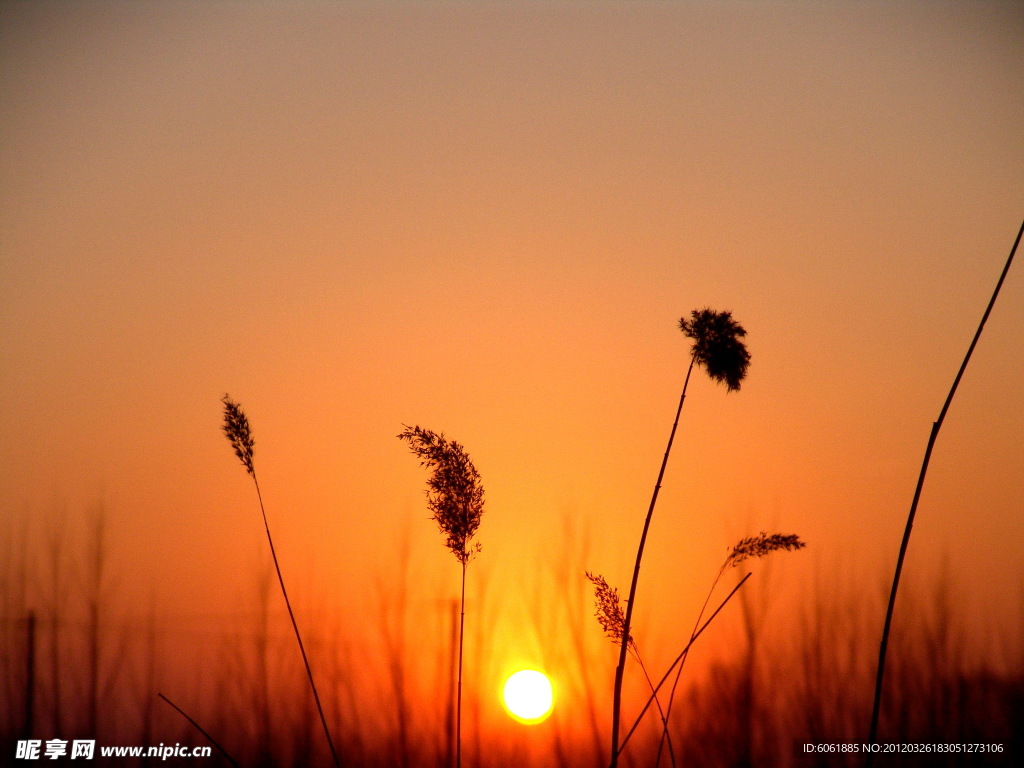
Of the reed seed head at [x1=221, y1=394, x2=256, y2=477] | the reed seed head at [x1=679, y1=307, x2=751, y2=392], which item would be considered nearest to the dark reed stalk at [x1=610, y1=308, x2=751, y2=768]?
the reed seed head at [x1=679, y1=307, x2=751, y2=392]

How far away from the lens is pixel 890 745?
317 inches

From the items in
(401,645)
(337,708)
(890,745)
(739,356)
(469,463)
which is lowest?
(890,745)

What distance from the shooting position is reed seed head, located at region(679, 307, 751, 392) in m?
3.81

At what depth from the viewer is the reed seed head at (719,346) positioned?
12.5 feet

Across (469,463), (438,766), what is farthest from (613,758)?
(438,766)

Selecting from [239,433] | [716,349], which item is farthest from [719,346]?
[239,433]

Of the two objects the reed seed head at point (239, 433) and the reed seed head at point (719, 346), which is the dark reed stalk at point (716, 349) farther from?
the reed seed head at point (239, 433)

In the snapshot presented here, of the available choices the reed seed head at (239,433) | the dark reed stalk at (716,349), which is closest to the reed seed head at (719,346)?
the dark reed stalk at (716,349)

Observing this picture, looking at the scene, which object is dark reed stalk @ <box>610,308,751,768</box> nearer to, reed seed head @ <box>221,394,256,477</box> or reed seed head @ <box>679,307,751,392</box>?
reed seed head @ <box>679,307,751,392</box>

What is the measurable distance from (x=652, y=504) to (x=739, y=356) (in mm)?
798

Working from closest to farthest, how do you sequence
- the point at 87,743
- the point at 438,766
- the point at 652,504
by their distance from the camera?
1. the point at 652,504
2. the point at 438,766
3. the point at 87,743

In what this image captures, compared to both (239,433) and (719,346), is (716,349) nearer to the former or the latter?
(719,346)

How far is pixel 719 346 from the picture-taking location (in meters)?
3.85

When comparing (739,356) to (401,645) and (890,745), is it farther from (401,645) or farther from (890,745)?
(890,745)
